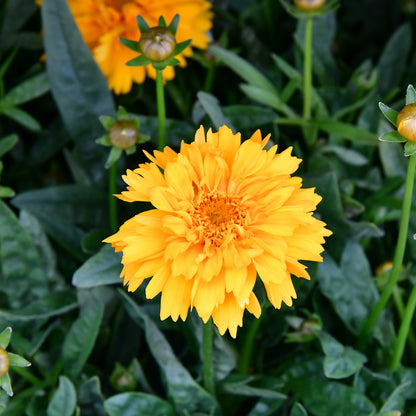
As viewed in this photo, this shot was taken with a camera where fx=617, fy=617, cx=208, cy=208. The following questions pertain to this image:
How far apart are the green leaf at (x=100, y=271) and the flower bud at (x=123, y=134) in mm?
123

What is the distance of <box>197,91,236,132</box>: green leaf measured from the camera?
0.78 m

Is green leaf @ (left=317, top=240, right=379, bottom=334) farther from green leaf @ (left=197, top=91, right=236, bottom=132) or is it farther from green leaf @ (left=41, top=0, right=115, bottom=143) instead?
Answer: green leaf @ (left=41, top=0, right=115, bottom=143)

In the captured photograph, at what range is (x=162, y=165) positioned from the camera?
62 centimetres

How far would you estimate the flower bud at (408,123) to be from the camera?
0.58 m

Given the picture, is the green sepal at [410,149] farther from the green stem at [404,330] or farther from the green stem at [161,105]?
the green stem at [161,105]

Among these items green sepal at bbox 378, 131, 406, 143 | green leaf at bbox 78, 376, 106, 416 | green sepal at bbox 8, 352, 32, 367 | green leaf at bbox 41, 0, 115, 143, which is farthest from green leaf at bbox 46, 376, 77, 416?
green sepal at bbox 378, 131, 406, 143

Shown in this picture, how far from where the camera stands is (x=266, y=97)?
0.88 metres

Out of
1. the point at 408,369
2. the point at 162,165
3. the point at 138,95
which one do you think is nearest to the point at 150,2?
the point at 138,95

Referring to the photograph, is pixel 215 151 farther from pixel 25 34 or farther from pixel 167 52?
pixel 25 34

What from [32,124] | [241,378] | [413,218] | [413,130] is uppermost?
[413,130]

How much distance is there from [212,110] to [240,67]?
142 mm

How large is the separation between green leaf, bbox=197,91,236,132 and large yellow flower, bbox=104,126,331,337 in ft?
0.55

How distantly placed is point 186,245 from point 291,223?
10cm

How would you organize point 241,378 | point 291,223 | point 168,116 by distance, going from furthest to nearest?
point 168,116 < point 241,378 < point 291,223
